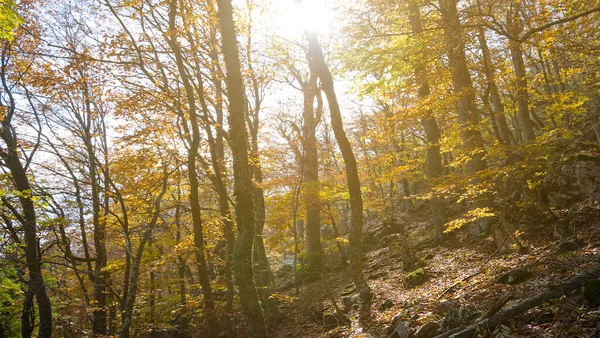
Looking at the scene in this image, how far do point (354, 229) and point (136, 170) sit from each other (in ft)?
23.8

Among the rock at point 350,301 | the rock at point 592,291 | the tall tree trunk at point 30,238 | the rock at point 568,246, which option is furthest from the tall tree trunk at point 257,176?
the rock at point 592,291

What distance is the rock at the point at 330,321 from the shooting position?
9.23m

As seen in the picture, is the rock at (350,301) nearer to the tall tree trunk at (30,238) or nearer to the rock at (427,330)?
the rock at (427,330)

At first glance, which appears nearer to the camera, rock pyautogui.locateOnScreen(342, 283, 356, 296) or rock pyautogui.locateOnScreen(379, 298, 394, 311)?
rock pyautogui.locateOnScreen(379, 298, 394, 311)

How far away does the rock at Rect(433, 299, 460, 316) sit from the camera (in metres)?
5.71

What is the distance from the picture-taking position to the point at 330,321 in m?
9.40

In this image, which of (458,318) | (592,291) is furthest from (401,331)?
(592,291)

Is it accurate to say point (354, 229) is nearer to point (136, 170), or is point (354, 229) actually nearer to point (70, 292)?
point (136, 170)

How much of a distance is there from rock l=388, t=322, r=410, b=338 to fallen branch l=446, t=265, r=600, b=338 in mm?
→ 1919

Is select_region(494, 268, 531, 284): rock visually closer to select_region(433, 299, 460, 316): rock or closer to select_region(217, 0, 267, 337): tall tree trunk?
select_region(433, 299, 460, 316): rock

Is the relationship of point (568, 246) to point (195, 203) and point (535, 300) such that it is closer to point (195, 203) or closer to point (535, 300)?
point (535, 300)

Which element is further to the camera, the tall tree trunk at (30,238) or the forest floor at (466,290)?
the tall tree trunk at (30,238)

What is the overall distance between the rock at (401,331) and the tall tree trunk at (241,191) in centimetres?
248

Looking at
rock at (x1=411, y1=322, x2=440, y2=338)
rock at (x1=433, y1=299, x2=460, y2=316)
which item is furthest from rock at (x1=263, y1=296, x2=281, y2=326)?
rock at (x1=411, y1=322, x2=440, y2=338)
